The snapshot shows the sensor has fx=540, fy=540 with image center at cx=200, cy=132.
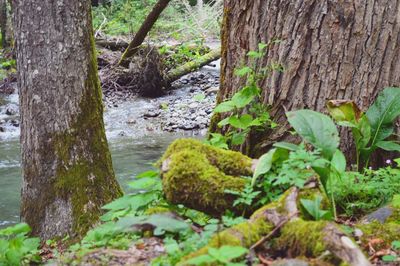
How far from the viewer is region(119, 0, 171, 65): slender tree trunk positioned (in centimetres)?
1036

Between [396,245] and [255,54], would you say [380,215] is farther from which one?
[255,54]

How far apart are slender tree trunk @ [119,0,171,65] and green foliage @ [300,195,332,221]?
8.26 m

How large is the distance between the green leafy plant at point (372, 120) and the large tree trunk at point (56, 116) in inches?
82.4

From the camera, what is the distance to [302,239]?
7.06ft

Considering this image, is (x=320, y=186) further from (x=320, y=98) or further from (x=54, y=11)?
(x=54, y=11)

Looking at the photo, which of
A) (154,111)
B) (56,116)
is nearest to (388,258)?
(56,116)

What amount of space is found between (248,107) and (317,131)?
1.25 m

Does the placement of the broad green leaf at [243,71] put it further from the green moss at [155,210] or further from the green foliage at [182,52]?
the green foliage at [182,52]

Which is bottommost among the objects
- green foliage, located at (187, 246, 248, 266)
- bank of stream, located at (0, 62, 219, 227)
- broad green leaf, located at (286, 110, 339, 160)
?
bank of stream, located at (0, 62, 219, 227)

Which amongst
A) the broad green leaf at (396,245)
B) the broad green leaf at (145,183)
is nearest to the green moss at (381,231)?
the broad green leaf at (396,245)

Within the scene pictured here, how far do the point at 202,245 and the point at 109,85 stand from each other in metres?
11.3

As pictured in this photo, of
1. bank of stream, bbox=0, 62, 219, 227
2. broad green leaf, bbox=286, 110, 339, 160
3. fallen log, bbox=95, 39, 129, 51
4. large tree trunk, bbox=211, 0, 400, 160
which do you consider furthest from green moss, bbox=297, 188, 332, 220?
fallen log, bbox=95, 39, 129, 51

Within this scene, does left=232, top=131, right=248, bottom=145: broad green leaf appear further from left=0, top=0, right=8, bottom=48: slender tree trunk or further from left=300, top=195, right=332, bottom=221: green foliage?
left=0, top=0, right=8, bottom=48: slender tree trunk

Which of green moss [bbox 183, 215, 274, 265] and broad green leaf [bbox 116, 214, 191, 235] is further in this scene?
broad green leaf [bbox 116, 214, 191, 235]
